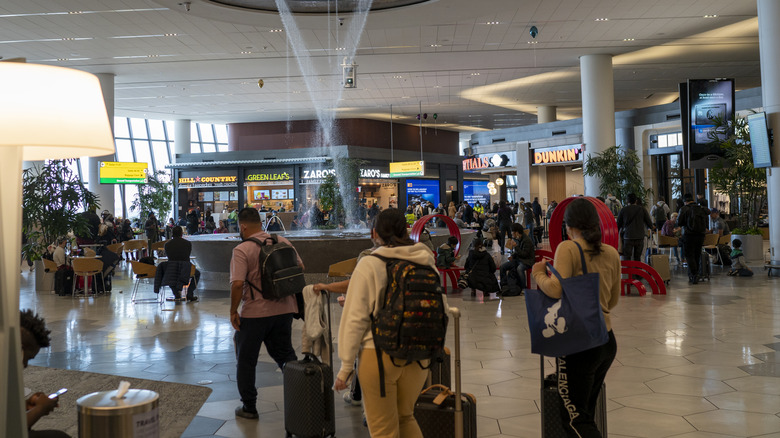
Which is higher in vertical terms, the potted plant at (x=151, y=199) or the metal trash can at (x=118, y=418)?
the potted plant at (x=151, y=199)

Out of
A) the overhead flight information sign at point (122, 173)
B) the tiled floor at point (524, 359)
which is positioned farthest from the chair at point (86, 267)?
the overhead flight information sign at point (122, 173)

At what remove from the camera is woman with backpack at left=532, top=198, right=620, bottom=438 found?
3.04 metres

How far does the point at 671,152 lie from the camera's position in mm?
21312

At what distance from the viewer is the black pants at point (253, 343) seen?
4336mm

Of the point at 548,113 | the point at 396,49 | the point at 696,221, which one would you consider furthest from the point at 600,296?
the point at 548,113

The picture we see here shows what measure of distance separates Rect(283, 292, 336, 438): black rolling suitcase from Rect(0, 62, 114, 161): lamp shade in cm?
208

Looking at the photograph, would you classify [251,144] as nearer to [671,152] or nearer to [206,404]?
[671,152]

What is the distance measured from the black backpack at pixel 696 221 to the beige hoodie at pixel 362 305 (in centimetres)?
960

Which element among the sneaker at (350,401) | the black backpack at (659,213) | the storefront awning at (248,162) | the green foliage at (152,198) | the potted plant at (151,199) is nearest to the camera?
the sneaker at (350,401)

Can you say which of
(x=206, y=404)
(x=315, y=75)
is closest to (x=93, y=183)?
(x=315, y=75)

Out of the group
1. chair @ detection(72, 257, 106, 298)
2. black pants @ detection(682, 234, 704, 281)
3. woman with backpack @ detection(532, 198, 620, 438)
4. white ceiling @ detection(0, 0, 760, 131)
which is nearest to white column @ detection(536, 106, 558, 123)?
white ceiling @ detection(0, 0, 760, 131)

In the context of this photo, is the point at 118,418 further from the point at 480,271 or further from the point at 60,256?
the point at 60,256

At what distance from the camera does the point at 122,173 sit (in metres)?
23.1

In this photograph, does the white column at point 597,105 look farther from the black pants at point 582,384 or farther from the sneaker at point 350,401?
the black pants at point 582,384
